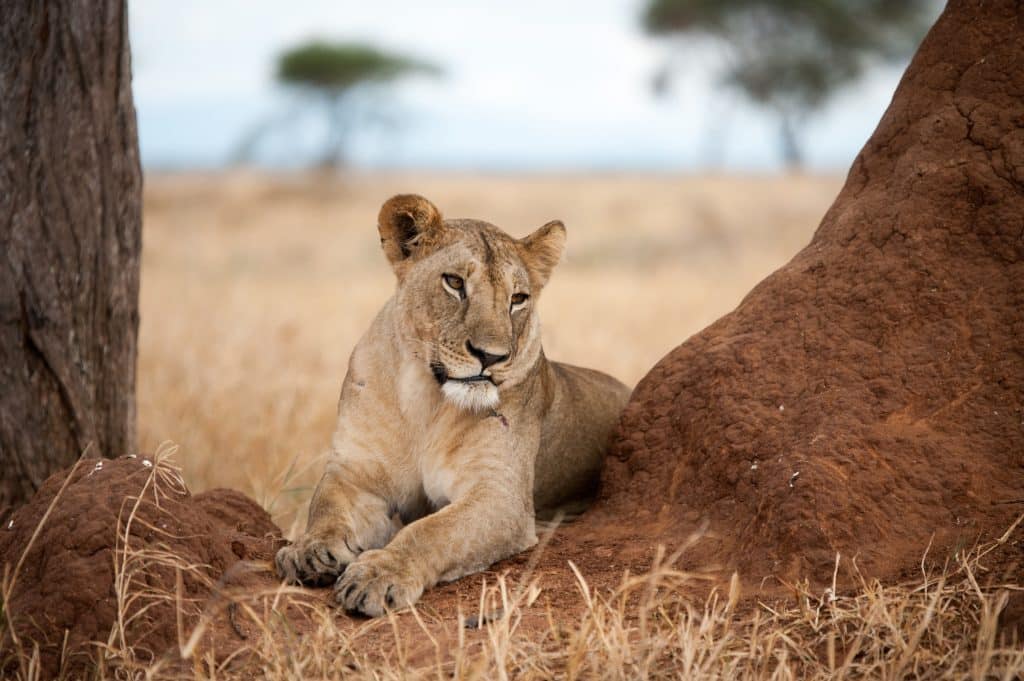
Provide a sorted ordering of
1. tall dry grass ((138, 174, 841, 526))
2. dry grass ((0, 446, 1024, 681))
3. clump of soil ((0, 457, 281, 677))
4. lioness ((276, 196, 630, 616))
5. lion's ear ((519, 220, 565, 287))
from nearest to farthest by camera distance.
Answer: dry grass ((0, 446, 1024, 681))
clump of soil ((0, 457, 281, 677))
lioness ((276, 196, 630, 616))
lion's ear ((519, 220, 565, 287))
tall dry grass ((138, 174, 841, 526))

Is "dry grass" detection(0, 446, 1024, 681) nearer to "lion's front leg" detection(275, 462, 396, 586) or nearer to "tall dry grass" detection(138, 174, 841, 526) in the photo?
"lion's front leg" detection(275, 462, 396, 586)

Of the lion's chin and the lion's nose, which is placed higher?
the lion's nose

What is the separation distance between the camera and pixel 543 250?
4590 mm

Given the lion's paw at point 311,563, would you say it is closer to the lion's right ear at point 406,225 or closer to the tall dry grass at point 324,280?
the lion's right ear at point 406,225

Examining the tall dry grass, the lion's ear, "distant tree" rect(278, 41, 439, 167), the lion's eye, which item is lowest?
the tall dry grass

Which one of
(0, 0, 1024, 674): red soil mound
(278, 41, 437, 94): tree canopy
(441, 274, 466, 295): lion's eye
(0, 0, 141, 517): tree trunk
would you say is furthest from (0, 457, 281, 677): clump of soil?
(278, 41, 437, 94): tree canopy

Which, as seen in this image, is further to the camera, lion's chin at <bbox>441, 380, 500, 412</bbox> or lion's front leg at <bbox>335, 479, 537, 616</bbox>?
lion's chin at <bbox>441, 380, 500, 412</bbox>

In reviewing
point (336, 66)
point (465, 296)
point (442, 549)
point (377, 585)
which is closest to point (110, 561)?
point (377, 585)

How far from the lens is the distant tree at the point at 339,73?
3391 cm

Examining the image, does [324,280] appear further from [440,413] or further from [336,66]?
[336,66]

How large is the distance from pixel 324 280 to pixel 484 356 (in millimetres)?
13066

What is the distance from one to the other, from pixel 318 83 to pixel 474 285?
31.8 m

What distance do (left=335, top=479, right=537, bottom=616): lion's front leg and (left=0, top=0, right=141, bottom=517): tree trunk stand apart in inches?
59.8

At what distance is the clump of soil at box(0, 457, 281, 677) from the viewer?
330 centimetres
